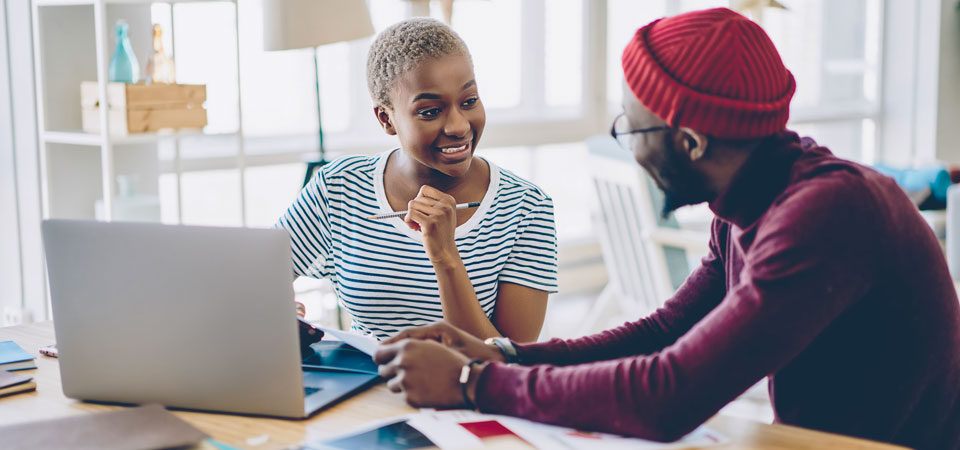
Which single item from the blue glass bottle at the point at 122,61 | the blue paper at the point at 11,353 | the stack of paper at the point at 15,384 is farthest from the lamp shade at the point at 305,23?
the stack of paper at the point at 15,384

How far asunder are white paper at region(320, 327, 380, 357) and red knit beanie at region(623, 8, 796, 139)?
0.50 meters

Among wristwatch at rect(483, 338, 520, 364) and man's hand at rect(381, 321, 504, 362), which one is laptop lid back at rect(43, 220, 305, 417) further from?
wristwatch at rect(483, 338, 520, 364)

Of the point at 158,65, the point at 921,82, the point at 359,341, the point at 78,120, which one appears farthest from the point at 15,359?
the point at 921,82

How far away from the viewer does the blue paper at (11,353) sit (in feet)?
4.60

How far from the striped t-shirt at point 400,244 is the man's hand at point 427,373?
1.49 ft

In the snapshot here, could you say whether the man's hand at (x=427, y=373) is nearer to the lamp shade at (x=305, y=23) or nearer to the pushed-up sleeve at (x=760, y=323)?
the pushed-up sleeve at (x=760, y=323)

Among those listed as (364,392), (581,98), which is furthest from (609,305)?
(364,392)

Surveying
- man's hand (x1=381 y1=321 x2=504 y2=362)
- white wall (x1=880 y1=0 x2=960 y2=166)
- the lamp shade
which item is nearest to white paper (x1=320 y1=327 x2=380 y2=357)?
man's hand (x1=381 y1=321 x2=504 y2=362)

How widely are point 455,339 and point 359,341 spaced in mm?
154

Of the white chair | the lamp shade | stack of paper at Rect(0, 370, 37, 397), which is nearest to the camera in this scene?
stack of paper at Rect(0, 370, 37, 397)

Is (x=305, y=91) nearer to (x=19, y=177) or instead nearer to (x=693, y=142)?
(x=19, y=177)

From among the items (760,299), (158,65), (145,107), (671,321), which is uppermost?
(158,65)

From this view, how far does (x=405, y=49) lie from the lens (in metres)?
1.62

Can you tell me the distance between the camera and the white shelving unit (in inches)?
102
